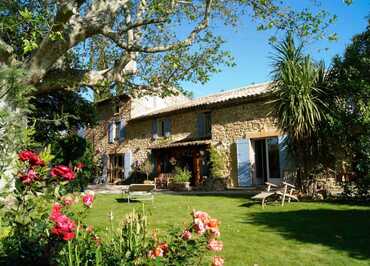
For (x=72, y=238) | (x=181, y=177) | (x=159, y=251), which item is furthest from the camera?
(x=181, y=177)

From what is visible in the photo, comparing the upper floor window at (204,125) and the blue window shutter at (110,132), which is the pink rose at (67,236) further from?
the blue window shutter at (110,132)

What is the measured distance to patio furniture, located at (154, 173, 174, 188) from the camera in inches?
767

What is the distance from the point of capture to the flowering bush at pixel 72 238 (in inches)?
100

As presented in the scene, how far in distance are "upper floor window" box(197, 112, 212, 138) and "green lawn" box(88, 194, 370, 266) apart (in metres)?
9.62

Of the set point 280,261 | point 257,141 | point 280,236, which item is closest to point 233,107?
point 257,141

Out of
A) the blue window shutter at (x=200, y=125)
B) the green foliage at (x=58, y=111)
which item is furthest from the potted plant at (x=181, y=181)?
the green foliage at (x=58, y=111)

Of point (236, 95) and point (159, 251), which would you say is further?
point (236, 95)

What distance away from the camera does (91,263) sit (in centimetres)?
270

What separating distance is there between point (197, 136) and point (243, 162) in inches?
166

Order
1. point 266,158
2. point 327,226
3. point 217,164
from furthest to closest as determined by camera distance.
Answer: point 217,164 < point 266,158 < point 327,226

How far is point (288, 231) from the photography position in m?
6.14

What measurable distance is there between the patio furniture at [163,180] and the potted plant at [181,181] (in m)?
0.90

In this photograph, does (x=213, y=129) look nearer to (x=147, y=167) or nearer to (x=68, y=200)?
(x=147, y=167)

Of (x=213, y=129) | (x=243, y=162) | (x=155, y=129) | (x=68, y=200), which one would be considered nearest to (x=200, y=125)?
(x=213, y=129)
